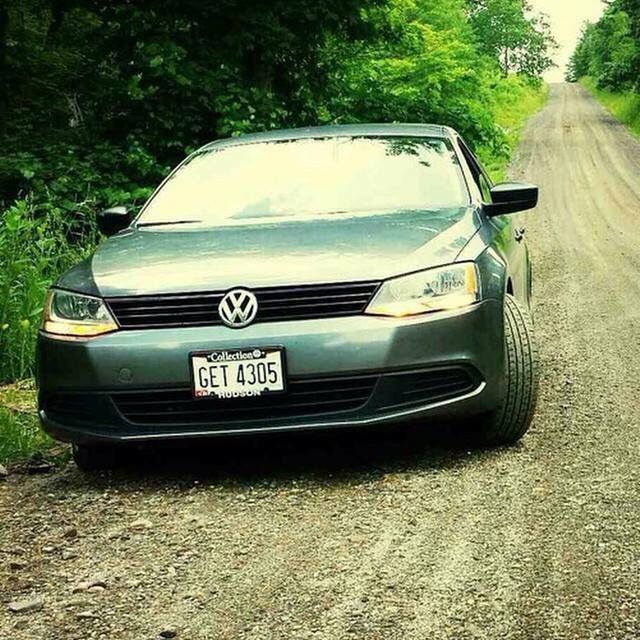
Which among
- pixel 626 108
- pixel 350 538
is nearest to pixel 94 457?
pixel 350 538

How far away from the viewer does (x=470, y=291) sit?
448cm

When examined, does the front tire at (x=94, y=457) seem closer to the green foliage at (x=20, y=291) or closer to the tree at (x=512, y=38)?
the green foliage at (x=20, y=291)

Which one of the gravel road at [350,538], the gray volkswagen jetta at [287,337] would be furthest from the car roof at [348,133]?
the gravel road at [350,538]

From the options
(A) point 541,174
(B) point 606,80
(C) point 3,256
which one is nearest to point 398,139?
(C) point 3,256

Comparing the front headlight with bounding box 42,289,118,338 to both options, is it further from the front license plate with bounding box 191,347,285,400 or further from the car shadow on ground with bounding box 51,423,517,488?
the car shadow on ground with bounding box 51,423,517,488

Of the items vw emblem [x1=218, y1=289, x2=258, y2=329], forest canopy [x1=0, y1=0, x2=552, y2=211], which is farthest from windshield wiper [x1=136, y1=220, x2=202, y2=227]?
forest canopy [x1=0, y1=0, x2=552, y2=211]

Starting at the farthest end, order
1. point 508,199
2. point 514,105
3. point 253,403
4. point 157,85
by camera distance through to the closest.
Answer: point 514,105
point 157,85
point 508,199
point 253,403

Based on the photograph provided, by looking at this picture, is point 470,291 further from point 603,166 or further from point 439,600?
point 603,166

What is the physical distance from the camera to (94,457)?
4.82 meters

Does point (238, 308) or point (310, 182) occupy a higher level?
point (310, 182)

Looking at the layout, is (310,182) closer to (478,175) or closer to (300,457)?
(478,175)

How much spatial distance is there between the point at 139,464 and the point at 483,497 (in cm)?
161

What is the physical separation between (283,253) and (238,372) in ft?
1.87

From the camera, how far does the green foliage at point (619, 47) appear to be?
38125 millimetres
